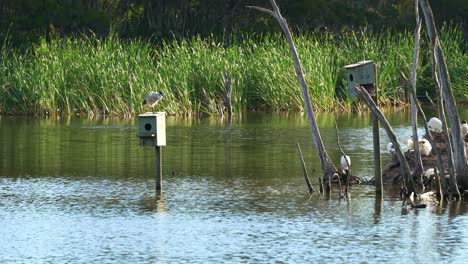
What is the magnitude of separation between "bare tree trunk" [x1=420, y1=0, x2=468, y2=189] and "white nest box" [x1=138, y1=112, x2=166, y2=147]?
3907 mm

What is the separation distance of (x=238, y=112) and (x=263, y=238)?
22.2 metres

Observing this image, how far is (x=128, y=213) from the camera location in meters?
17.5

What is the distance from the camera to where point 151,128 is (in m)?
19.2

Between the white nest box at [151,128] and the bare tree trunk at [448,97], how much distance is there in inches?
154

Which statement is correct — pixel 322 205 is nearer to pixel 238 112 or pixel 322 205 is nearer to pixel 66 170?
pixel 66 170

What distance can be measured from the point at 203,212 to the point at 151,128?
208 centimetres

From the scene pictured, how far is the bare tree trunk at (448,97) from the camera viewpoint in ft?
58.1

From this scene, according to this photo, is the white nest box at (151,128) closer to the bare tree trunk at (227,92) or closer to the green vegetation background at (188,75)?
the green vegetation background at (188,75)

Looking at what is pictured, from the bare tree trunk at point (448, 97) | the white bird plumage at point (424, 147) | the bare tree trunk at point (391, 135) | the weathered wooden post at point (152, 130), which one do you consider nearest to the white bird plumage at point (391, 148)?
the white bird plumage at point (424, 147)

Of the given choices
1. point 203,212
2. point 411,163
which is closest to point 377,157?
point 411,163

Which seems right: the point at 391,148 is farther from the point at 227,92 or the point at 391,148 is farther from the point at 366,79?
the point at 227,92

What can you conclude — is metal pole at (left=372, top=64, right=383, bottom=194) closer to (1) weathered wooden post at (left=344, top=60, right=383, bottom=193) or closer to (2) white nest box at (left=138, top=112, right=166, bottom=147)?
(1) weathered wooden post at (left=344, top=60, right=383, bottom=193)

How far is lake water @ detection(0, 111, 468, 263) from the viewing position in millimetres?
14656

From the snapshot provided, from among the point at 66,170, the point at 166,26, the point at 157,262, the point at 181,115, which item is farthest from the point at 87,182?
the point at 166,26
